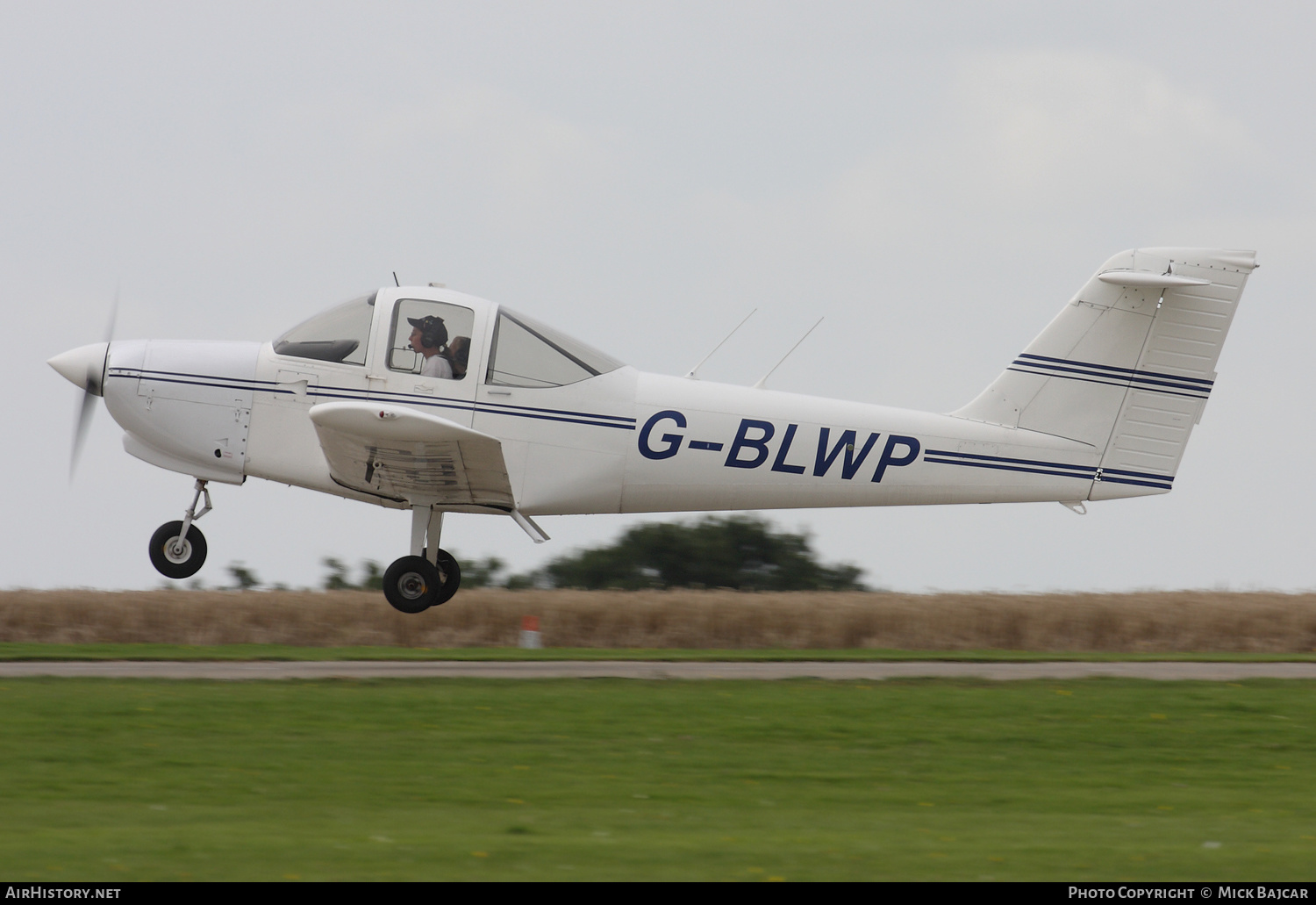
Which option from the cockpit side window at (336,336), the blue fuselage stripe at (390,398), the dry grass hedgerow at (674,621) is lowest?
the dry grass hedgerow at (674,621)

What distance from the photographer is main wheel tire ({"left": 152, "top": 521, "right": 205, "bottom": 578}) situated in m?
12.4

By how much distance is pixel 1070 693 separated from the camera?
33.9ft

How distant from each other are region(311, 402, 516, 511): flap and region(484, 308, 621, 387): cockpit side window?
81cm

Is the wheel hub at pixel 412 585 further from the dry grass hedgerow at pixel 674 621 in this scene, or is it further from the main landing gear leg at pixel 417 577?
the dry grass hedgerow at pixel 674 621

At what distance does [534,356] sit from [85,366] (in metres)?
3.77

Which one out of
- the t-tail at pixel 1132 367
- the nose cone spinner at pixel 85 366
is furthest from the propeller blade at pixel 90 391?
the t-tail at pixel 1132 367

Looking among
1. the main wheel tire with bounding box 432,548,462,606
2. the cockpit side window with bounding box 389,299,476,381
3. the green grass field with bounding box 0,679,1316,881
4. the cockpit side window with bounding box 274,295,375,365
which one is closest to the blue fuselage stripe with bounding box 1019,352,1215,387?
the green grass field with bounding box 0,679,1316,881

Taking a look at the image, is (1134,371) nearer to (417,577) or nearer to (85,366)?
(417,577)

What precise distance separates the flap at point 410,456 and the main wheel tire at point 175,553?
1.52m

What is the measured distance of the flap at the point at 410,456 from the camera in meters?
10.5

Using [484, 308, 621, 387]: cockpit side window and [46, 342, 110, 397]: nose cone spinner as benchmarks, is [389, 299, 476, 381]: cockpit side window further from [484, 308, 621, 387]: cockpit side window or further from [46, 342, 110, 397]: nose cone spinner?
[46, 342, 110, 397]: nose cone spinner
